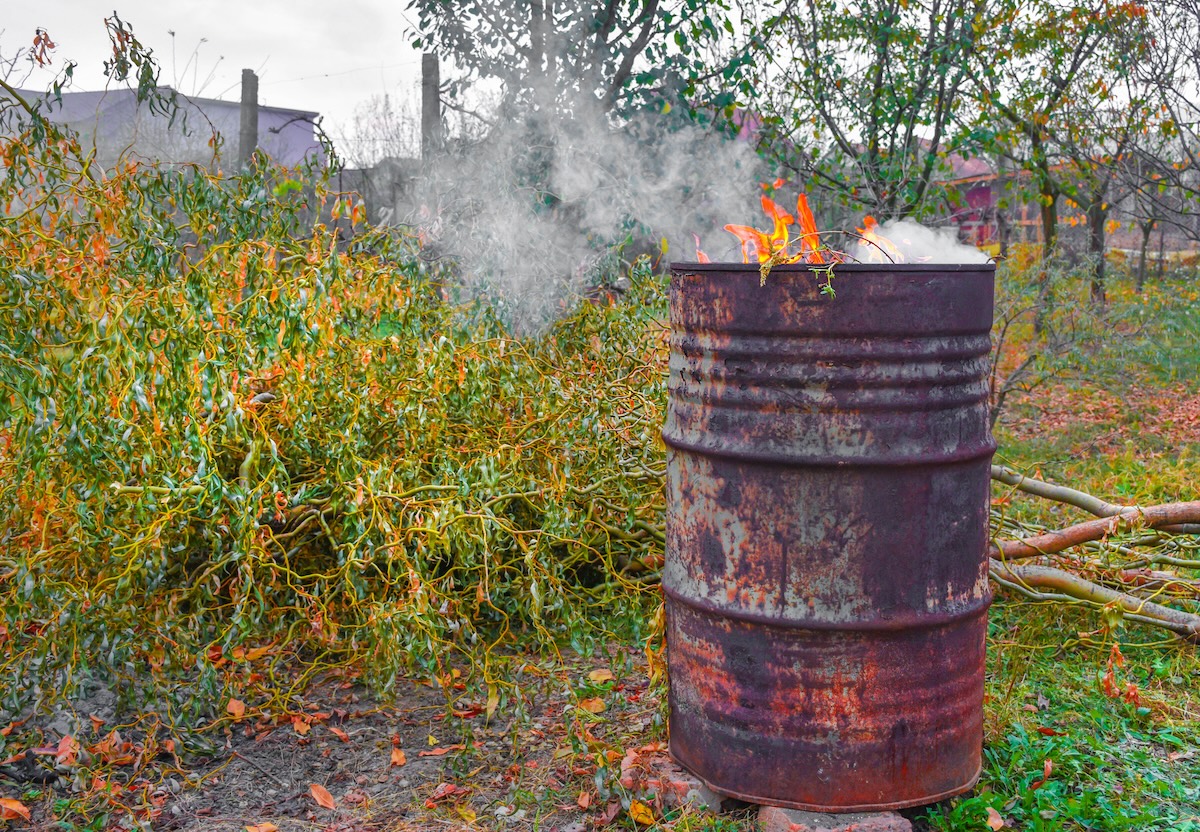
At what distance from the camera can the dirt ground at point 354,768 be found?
2664 millimetres

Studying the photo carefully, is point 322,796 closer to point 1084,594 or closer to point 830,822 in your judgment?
point 830,822

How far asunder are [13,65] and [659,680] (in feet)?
9.30

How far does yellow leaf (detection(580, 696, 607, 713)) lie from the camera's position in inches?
128

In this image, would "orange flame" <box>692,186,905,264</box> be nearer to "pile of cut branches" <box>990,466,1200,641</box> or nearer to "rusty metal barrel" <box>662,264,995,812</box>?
"rusty metal barrel" <box>662,264,995,812</box>

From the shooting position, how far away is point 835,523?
2.33 m

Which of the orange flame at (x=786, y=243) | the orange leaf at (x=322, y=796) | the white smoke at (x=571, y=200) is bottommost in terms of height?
the orange leaf at (x=322, y=796)

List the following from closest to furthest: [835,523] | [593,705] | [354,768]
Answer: [835,523] → [354,768] → [593,705]

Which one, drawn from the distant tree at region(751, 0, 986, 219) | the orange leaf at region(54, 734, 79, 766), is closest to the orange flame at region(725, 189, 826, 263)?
the orange leaf at region(54, 734, 79, 766)

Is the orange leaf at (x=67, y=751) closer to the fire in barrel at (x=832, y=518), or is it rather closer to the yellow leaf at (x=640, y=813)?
the yellow leaf at (x=640, y=813)

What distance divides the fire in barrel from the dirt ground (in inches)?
19.6

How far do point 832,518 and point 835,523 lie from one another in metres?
0.01

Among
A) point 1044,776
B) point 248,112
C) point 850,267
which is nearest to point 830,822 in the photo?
point 1044,776

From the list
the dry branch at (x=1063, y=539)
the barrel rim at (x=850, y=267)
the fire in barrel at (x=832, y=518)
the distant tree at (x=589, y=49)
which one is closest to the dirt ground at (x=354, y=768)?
the fire in barrel at (x=832, y=518)

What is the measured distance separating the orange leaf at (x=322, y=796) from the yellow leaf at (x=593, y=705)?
0.81m
